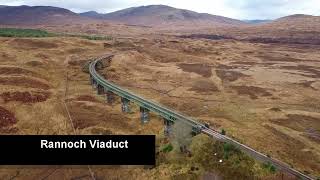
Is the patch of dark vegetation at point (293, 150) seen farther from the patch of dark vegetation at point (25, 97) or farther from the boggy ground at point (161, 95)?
the patch of dark vegetation at point (25, 97)

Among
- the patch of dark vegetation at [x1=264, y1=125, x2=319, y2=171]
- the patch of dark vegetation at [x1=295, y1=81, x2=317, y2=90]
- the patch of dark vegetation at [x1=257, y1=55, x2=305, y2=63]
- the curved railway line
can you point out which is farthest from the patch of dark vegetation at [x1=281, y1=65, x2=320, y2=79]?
the curved railway line

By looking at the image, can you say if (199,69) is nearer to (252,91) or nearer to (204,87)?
(204,87)

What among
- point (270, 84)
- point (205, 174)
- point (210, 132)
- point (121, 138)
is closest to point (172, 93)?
point (270, 84)

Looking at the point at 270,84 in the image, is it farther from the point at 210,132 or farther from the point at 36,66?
the point at 36,66

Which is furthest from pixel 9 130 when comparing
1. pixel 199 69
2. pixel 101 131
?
pixel 199 69

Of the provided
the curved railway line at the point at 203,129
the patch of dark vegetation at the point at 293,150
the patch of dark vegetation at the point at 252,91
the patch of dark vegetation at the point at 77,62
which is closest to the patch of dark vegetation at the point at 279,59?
the patch of dark vegetation at the point at 252,91

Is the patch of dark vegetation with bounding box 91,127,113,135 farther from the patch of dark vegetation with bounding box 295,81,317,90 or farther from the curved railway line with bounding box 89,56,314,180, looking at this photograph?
the patch of dark vegetation with bounding box 295,81,317,90
